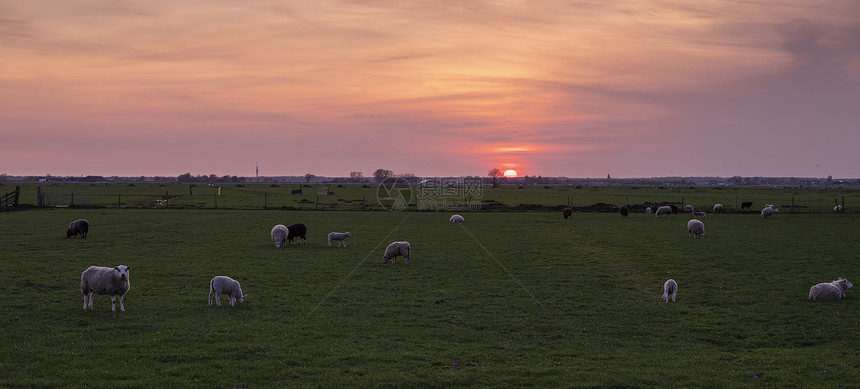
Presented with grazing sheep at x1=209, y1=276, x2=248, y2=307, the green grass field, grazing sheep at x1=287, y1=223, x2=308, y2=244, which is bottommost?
the green grass field

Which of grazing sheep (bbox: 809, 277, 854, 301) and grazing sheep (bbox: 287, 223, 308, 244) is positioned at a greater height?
grazing sheep (bbox: 287, 223, 308, 244)

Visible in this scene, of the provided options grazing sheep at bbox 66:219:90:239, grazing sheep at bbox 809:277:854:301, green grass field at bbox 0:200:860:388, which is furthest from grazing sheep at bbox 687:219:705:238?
grazing sheep at bbox 66:219:90:239

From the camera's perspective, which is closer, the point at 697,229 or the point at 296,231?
the point at 296,231

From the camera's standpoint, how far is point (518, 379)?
10.6 metres

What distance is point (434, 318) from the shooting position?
1533 cm

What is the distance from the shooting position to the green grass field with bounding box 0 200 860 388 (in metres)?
10.9

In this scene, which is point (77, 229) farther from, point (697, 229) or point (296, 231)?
point (697, 229)

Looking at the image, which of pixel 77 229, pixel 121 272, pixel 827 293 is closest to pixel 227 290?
pixel 121 272

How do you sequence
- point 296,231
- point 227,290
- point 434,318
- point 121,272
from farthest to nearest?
point 296,231 → point 227,290 → point 434,318 → point 121,272

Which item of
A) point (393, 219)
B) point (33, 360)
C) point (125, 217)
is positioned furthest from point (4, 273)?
point (393, 219)

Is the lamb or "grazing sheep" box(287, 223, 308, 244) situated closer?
the lamb

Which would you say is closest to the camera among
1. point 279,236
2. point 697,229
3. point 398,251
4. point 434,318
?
point 434,318

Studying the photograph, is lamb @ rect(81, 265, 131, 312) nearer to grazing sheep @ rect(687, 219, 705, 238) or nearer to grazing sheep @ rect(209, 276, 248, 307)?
grazing sheep @ rect(209, 276, 248, 307)

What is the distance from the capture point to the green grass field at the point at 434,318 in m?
10.9
